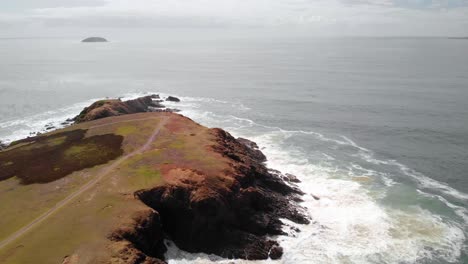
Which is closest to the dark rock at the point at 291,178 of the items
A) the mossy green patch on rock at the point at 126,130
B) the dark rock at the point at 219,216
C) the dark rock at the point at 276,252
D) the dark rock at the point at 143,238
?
the dark rock at the point at 219,216

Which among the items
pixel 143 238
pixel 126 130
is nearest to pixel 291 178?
pixel 143 238

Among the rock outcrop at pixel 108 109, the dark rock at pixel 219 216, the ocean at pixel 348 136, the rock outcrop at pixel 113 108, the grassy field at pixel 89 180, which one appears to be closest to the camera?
the grassy field at pixel 89 180

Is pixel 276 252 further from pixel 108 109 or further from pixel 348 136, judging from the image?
pixel 108 109

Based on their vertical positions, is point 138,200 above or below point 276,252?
above

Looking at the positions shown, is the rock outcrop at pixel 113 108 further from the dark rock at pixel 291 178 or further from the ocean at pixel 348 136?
the dark rock at pixel 291 178

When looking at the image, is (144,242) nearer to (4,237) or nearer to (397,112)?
(4,237)

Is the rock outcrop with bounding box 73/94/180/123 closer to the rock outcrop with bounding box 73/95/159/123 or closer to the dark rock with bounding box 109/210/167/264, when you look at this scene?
the rock outcrop with bounding box 73/95/159/123

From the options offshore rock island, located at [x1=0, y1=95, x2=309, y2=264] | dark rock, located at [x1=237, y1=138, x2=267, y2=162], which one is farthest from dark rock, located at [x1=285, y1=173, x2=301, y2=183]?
dark rock, located at [x1=237, y1=138, x2=267, y2=162]
